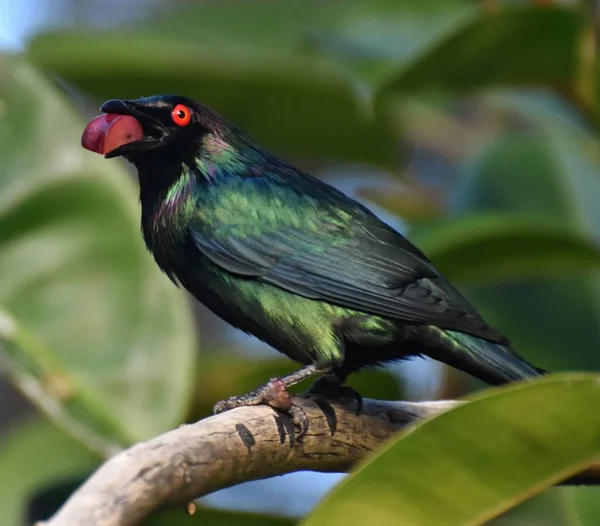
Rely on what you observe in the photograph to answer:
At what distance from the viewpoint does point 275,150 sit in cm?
536

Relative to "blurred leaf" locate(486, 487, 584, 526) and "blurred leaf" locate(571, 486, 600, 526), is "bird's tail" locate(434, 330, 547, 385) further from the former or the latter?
"blurred leaf" locate(486, 487, 584, 526)

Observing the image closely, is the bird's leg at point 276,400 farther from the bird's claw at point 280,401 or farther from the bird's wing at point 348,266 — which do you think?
the bird's wing at point 348,266

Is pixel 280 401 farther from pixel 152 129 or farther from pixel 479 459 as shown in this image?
pixel 152 129

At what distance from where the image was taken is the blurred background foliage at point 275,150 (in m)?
3.52

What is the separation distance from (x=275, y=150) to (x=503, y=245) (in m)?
1.83

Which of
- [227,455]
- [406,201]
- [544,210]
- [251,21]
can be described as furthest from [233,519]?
[251,21]

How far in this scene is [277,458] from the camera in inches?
90.4

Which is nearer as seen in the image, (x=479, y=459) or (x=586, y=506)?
(x=479, y=459)

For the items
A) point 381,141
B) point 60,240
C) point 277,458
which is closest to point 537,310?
point 381,141

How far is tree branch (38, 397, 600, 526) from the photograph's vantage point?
5.23ft

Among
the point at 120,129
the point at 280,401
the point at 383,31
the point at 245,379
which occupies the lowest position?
the point at 280,401

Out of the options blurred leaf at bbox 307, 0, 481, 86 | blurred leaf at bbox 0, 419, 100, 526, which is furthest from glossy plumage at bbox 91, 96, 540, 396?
blurred leaf at bbox 307, 0, 481, 86

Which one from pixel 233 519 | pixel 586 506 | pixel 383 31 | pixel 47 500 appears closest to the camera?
pixel 586 506

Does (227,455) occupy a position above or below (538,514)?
above
